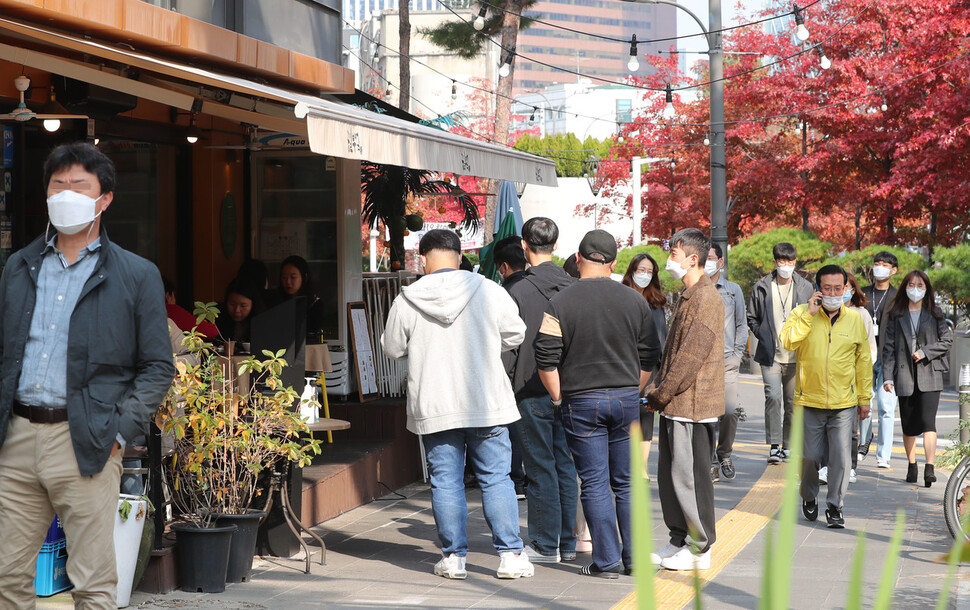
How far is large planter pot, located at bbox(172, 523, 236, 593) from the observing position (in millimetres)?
6035

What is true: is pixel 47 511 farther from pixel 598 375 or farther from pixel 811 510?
pixel 811 510

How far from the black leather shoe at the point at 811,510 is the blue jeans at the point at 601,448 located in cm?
218

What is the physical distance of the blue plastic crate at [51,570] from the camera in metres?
5.58

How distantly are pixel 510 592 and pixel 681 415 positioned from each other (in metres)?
1.42

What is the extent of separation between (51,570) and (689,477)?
3496 millimetres

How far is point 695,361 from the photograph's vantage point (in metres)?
6.55

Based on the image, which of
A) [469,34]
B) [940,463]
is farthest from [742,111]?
[940,463]

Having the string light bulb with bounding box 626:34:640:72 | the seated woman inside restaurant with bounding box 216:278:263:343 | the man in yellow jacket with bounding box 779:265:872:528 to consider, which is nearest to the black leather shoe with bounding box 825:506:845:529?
the man in yellow jacket with bounding box 779:265:872:528

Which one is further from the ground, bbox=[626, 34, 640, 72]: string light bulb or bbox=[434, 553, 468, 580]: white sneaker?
bbox=[626, 34, 640, 72]: string light bulb

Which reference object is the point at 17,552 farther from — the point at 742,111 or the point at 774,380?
the point at 742,111

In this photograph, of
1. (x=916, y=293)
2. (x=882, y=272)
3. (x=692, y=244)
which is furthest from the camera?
(x=882, y=272)

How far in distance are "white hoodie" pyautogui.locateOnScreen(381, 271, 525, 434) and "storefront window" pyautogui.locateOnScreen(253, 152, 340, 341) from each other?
463cm

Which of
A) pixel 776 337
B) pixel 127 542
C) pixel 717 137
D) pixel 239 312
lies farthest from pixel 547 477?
pixel 717 137

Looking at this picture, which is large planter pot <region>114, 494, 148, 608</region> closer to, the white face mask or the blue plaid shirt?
the blue plaid shirt
